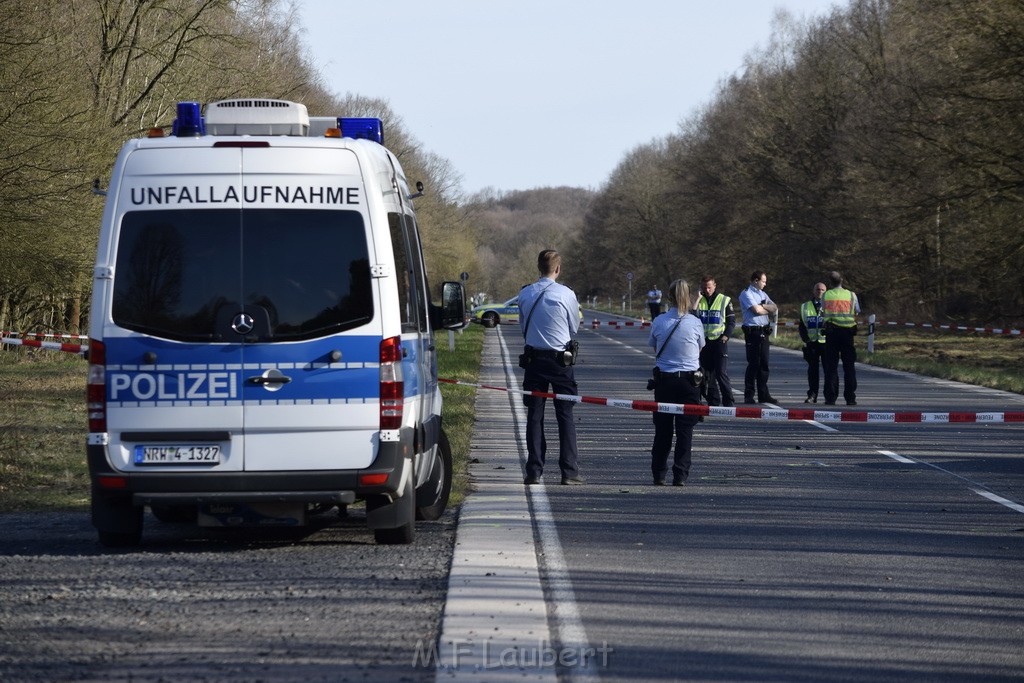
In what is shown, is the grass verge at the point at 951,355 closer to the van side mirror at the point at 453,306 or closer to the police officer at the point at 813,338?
the police officer at the point at 813,338

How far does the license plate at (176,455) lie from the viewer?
7.89 metres

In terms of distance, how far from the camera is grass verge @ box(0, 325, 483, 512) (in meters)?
10.9

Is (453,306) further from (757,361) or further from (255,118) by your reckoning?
(757,361)

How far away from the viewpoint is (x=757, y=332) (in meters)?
19.2

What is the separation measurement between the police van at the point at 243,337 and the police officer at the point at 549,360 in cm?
343

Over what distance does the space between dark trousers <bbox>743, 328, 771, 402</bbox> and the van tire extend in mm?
11446

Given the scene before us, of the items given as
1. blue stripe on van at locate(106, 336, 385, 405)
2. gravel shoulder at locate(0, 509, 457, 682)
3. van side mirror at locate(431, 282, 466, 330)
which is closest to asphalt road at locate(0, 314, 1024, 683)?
gravel shoulder at locate(0, 509, 457, 682)

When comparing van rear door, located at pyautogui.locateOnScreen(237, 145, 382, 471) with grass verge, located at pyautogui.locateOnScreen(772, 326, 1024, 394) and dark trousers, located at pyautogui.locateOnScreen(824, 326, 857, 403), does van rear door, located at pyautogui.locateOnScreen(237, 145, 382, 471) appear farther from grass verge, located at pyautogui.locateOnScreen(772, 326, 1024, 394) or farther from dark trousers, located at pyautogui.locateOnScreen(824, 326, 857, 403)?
grass verge, located at pyautogui.locateOnScreen(772, 326, 1024, 394)

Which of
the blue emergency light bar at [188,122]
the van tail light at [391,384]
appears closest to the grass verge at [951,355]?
the van tail light at [391,384]

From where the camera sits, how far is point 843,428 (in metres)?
16.2

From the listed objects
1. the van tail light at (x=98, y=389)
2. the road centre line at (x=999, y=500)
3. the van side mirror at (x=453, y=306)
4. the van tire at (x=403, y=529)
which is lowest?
the road centre line at (x=999, y=500)

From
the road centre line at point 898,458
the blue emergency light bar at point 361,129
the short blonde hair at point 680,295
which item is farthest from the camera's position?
the road centre line at point 898,458

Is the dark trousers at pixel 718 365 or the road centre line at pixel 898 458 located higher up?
the dark trousers at pixel 718 365

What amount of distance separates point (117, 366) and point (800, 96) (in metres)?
48.4
